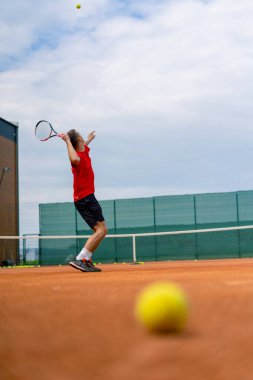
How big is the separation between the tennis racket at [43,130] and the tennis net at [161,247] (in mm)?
9726

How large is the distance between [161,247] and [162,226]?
→ 0.87m

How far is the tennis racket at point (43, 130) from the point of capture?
348 inches

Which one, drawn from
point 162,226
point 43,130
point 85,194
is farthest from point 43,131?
point 162,226

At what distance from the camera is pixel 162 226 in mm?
19531

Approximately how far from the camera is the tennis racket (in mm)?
8836

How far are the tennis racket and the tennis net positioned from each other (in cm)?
973

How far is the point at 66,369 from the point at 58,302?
65.6 inches

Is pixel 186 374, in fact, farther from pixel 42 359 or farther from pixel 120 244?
pixel 120 244

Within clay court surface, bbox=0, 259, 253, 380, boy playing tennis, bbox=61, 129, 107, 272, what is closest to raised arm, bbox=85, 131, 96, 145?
boy playing tennis, bbox=61, 129, 107, 272

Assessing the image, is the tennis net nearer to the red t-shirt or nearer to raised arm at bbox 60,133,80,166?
the red t-shirt

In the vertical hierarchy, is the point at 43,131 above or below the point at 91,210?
above

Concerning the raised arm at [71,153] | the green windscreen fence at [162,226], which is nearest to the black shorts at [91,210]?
the raised arm at [71,153]

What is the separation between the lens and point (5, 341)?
229 centimetres

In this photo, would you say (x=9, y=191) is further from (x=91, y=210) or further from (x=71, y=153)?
(x=71, y=153)
